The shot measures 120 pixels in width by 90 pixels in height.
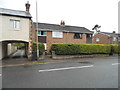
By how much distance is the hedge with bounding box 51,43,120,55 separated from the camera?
17625mm

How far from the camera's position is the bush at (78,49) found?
17.6m

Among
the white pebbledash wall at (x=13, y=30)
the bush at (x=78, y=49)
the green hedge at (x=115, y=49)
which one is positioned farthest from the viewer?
the green hedge at (x=115, y=49)

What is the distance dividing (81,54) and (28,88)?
606 inches

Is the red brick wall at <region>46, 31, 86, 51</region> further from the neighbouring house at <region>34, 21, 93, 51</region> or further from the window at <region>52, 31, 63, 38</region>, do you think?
the window at <region>52, 31, 63, 38</region>

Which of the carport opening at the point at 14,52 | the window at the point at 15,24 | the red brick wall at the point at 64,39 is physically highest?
the window at the point at 15,24

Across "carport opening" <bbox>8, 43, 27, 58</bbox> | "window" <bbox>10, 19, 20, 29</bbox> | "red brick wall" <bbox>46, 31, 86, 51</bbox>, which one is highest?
"window" <bbox>10, 19, 20, 29</bbox>

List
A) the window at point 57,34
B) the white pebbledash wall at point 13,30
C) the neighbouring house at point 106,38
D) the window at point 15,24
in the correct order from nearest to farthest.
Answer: the white pebbledash wall at point 13,30, the window at point 15,24, the window at point 57,34, the neighbouring house at point 106,38

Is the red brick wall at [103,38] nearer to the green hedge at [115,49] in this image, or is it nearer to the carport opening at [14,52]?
the green hedge at [115,49]

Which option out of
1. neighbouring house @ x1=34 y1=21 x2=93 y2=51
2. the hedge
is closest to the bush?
the hedge

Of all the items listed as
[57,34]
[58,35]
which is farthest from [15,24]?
[58,35]

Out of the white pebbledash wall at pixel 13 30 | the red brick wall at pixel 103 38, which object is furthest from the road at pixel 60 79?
the red brick wall at pixel 103 38

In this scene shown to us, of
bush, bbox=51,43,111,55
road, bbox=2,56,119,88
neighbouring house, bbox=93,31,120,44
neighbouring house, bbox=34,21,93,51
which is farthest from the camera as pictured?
neighbouring house, bbox=93,31,120,44

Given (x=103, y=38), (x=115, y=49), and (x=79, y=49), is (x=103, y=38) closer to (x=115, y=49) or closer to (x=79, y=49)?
(x=115, y=49)

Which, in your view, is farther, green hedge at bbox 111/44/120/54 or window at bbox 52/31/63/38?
window at bbox 52/31/63/38
